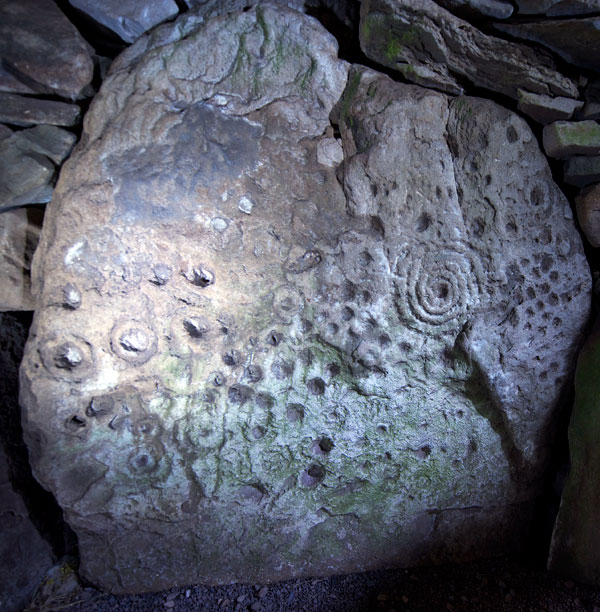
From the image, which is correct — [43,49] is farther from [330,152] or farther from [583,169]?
[583,169]

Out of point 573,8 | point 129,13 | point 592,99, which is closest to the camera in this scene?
point 573,8

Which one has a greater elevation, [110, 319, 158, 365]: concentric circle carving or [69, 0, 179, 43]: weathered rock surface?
[69, 0, 179, 43]: weathered rock surface

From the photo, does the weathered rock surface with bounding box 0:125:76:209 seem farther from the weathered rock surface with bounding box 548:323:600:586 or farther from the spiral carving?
the weathered rock surface with bounding box 548:323:600:586

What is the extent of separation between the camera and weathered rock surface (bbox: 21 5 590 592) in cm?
138

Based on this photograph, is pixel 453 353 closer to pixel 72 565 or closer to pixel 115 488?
pixel 115 488

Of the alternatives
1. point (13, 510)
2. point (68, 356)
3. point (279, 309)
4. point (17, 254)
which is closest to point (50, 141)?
point (17, 254)

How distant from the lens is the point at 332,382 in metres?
1.59

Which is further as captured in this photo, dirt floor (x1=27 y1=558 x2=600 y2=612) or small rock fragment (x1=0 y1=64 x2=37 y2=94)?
dirt floor (x1=27 y1=558 x2=600 y2=612)

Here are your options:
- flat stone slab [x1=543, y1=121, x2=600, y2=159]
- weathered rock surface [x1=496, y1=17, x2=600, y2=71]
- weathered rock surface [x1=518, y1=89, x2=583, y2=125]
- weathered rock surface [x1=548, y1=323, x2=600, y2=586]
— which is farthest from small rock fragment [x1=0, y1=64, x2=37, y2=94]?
weathered rock surface [x1=548, y1=323, x2=600, y2=586]

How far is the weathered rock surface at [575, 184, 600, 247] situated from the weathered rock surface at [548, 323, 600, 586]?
33 centimetres

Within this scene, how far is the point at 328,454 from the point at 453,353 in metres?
0.54

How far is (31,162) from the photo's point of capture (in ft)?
4.61

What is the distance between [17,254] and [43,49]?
23.4 inches

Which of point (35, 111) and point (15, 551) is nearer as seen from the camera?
point (35, 111)
